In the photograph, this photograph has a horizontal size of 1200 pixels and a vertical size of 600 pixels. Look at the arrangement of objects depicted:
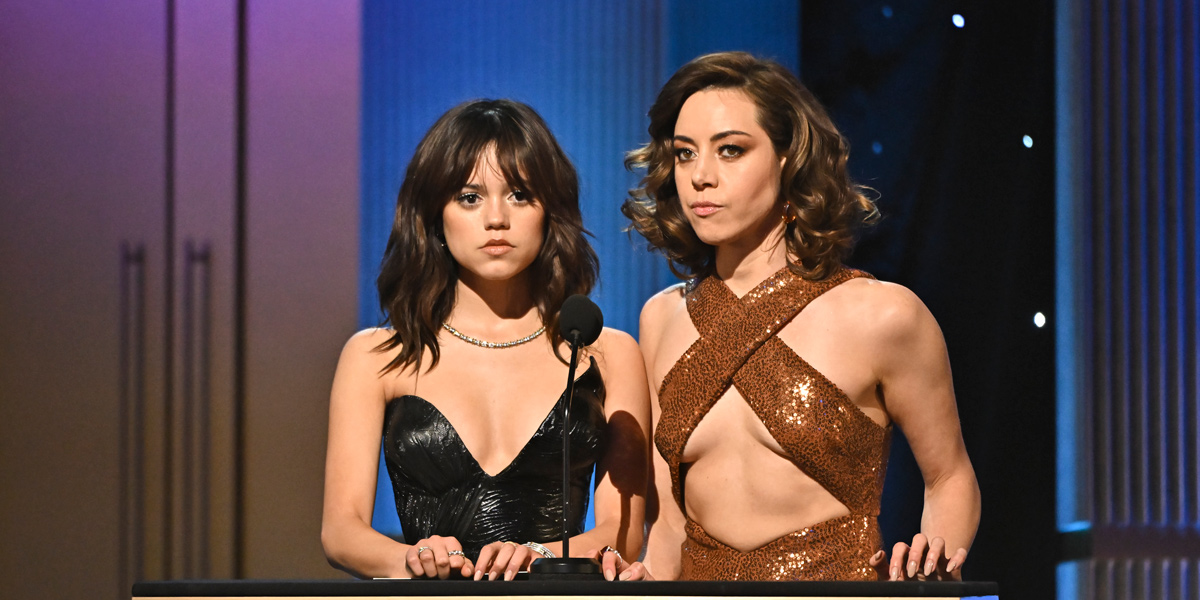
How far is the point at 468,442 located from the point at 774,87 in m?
0.92

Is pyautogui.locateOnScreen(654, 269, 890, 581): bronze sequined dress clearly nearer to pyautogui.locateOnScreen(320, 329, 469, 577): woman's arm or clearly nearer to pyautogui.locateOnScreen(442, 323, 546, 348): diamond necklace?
pyautogui.locateOnScreen(442, 323, 546, 348): diamond necklace

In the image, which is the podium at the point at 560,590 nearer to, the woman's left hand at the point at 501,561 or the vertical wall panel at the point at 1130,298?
the woman's left hand at the point at 501,561

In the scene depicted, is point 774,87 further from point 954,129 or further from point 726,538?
point 954,129

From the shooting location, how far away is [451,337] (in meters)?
2.40

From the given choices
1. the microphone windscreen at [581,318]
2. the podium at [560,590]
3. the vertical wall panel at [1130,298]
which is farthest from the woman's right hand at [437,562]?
the vertical wall panel at [1130,298]

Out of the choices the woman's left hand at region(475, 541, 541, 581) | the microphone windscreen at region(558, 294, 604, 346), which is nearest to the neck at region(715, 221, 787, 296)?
the microphone windscreen at region(558, 294, 604, 346)

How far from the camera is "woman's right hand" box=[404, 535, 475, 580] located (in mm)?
1795

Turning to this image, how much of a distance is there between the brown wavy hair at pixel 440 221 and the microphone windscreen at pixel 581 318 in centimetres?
49

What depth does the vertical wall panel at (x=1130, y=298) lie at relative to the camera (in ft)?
11.5

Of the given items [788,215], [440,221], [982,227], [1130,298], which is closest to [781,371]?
[788,215]

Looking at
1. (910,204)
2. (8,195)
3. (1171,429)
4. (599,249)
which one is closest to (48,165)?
(8,195)

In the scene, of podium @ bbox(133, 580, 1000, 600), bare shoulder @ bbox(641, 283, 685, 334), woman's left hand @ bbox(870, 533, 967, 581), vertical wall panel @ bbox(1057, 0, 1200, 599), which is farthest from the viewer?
vertical wall panel @ bbox(1057, 0, 1200, 599)

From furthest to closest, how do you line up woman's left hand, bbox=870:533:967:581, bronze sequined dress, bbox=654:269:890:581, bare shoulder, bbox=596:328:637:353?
bare shoulder, bbox=596:328:637:353 → bronze sequined dress, bbox=654:269:890:581 → woman's left hand, bbox=870:533:967:581

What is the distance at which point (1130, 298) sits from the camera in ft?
11.6
